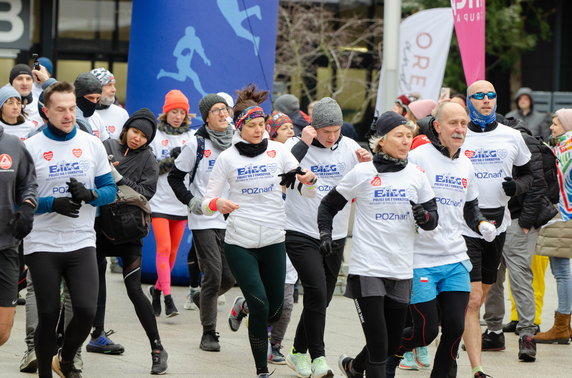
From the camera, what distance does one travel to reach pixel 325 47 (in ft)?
93.6

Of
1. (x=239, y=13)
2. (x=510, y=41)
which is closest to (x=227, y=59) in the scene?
(x=239, y=13)

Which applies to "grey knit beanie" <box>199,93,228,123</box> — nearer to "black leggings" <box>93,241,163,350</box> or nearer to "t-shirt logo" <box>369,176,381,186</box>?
"black leggings" <box>93,241,163,350</box>

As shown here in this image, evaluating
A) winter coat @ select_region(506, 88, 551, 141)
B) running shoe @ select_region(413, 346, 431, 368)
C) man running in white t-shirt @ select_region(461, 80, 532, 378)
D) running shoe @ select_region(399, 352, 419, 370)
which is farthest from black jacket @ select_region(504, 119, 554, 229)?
winter coat @ select_region(506, 88, 551, 141)

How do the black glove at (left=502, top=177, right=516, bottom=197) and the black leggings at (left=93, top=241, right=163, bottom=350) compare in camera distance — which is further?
the black glove at (left=502, top=177, right=516, bottom=197)

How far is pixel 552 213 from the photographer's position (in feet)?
31.8

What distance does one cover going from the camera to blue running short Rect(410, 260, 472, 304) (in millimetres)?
7117

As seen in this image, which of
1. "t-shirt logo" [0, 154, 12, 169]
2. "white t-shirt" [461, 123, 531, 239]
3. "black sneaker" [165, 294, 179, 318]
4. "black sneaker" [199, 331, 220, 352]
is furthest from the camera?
"black sneaker" [165, 294, 179, 318]

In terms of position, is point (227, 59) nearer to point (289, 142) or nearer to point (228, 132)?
point (228, 132)

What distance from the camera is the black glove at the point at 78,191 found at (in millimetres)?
6777

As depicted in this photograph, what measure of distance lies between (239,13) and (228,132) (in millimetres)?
3529

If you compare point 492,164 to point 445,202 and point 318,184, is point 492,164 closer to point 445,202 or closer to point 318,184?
point 445,202

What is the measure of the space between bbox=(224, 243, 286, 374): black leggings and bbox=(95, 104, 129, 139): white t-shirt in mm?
3077

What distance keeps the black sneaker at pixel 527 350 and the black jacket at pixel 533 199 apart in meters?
1.04

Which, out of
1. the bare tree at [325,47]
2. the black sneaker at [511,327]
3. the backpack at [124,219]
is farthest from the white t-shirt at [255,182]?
the bare tree at [325,47]
